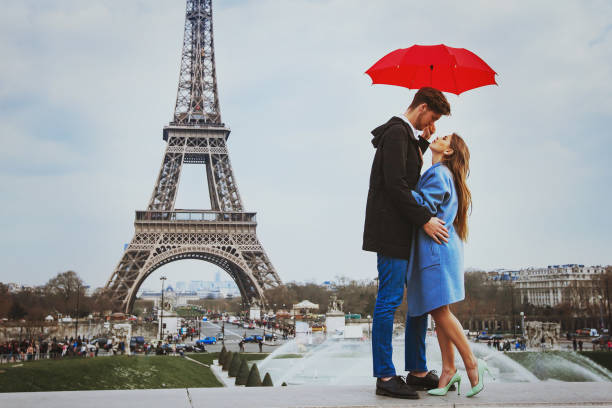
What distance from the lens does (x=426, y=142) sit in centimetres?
507

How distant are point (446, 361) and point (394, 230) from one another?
1075 millimetres

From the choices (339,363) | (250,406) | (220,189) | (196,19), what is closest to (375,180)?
(250,406)

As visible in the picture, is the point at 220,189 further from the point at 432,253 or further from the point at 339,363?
the point at 432,253

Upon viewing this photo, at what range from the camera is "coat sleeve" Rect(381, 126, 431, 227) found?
4.36 m

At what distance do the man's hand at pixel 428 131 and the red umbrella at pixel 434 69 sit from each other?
28.0 inches

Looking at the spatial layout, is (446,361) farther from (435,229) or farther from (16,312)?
(16,312)

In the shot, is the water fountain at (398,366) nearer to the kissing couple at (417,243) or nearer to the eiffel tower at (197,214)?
the kissing couple at (417,243)

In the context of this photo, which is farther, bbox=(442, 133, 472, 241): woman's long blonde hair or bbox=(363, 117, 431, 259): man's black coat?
bbox=(442, 133, 472, 241): woman's long blonde hair

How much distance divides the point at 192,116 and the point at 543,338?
3777cm

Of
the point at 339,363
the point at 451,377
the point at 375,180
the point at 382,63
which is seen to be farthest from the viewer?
the point at 339,363

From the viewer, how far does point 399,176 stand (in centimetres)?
445

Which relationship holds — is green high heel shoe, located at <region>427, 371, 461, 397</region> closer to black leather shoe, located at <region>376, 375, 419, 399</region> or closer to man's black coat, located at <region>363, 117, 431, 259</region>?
black leather shoe, located at <region>376, 375, 419, 399</region>

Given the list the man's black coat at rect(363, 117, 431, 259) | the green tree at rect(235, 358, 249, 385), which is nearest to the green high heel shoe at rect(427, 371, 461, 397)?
the man's black coat at rect(363, 117, 431, 259)

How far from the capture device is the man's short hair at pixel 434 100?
4867 mm
